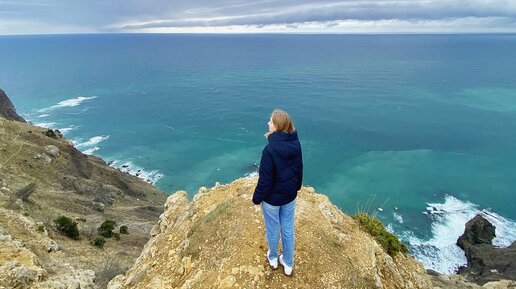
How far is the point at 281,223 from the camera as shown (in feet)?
31.1

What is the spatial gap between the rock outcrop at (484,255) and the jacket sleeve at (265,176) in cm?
4380

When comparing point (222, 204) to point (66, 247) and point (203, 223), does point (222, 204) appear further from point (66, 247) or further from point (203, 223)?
point (66, 247)

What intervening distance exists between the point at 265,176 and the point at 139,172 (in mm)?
72367

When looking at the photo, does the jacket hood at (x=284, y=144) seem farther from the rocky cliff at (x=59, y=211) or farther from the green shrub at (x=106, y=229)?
the green shrub at (x=106, y=229)

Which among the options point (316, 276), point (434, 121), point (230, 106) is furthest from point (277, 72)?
point (316, 276)

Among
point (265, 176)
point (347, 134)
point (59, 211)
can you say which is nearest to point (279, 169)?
point (265, 176)

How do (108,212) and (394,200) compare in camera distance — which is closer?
(108,212)

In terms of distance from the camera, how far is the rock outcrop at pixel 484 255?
43406mm

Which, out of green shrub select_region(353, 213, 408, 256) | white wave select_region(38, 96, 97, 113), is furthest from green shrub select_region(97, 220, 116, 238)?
white wave select_region(38, 96, 97, 113)

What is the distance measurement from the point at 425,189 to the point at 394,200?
293 inches

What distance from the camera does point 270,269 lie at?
417 inches

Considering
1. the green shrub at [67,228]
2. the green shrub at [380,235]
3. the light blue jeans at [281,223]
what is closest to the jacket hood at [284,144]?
the light blue jeans at [281,223]

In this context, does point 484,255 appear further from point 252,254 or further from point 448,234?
point 252,254

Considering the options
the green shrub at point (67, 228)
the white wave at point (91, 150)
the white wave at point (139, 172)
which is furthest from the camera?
the white wave at point (91, 150)
